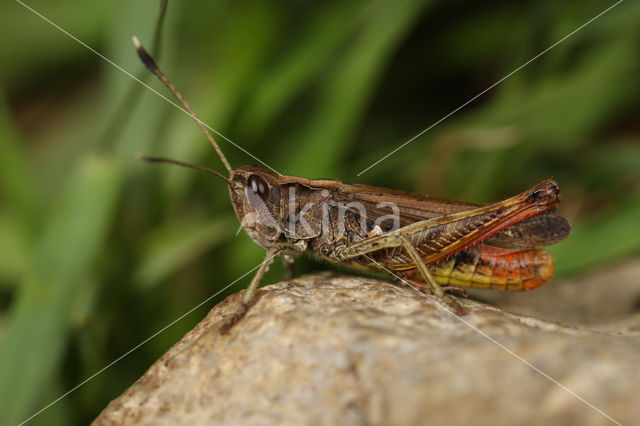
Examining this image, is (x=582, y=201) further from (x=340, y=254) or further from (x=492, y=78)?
(x=340, y=254)

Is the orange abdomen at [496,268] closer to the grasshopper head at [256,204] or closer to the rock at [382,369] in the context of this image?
the rock at [382,369]

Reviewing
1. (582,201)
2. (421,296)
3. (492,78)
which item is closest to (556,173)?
(582,201)

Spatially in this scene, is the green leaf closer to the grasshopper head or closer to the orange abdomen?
the grasshopper head

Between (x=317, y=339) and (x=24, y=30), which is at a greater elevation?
(x=24, y=30)

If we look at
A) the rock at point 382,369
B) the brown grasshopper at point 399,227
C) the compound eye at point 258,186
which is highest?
the compound eye at point 258,186

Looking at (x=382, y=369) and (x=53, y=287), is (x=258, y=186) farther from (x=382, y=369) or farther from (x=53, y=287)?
(x=382, y=369)

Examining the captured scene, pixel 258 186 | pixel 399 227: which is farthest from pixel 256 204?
pixel 399 227

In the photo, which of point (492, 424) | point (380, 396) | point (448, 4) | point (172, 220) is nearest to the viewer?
point (492, 424)

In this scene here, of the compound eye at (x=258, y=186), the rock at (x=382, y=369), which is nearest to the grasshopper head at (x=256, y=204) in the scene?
the compound eye at (x=258, y=186)
